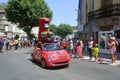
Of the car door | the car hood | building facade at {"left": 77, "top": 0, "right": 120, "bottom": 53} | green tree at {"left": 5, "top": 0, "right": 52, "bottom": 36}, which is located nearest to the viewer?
the car hood

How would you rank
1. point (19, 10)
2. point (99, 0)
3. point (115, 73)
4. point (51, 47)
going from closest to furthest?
point (115, 73) < point (51, 47) < point (99, 0) < point (19, 10)

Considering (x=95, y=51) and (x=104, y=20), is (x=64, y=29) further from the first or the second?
(x=95, y=51)

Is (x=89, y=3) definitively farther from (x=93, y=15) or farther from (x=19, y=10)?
(x=19, y=10)

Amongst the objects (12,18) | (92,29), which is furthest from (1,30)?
(92,29)

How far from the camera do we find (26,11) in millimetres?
50469

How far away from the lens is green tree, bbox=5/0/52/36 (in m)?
50.3

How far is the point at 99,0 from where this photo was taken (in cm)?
3017

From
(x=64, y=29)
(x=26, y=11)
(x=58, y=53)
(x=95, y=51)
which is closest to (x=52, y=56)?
(x=58, y=53)

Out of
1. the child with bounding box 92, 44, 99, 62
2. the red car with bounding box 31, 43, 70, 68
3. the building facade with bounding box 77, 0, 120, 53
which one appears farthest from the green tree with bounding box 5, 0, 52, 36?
the red car with bounding box 31, 43, 70, 68

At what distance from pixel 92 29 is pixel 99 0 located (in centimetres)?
325

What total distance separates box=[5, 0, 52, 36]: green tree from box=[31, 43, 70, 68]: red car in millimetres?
32682

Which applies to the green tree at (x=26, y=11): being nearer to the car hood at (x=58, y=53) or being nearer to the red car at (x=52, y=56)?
the red car at (x=52, y=56)

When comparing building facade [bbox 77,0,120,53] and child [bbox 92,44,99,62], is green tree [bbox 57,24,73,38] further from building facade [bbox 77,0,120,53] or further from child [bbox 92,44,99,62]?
child [bbox 92,44,99,62]

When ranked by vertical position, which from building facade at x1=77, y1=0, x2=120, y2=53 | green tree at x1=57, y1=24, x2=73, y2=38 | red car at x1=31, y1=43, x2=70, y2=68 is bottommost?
red car at x1=31, y1=43, x2=70, y2=68
